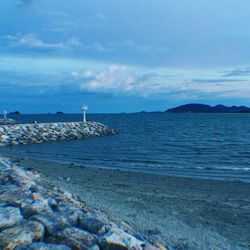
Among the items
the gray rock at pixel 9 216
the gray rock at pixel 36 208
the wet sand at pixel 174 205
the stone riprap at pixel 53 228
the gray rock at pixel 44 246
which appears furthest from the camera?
the wet sand at pixel 174 205

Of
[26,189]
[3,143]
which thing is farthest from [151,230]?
[3,143]

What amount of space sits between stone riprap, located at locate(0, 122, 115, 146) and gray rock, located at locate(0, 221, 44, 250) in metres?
24.7

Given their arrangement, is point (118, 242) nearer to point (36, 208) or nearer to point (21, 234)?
point (21, 234)

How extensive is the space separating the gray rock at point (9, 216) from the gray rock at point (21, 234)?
0.20 metres

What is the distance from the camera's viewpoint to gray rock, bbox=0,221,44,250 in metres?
4.19

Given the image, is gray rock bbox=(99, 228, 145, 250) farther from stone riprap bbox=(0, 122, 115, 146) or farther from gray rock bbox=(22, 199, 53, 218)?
stone riprap bbox=(0, 122, 115, 146)

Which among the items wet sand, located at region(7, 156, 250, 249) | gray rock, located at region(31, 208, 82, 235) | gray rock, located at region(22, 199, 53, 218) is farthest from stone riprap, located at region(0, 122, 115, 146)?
gray rock, located at region(31, 208, 82, 235)

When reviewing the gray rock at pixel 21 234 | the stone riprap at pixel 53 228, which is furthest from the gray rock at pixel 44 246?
the gray rock at pixel 21 234

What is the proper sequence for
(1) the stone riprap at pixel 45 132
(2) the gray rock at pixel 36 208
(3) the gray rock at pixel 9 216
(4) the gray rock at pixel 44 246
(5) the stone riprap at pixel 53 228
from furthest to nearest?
(1) the stone riprap at pixel 45 132, (2) the gray rock at pixel 36 208, (3) the gray rock at pixel 9 216, (5) the stone riprap at pixel 53 228, (4) the gray rock at pixel 44 246

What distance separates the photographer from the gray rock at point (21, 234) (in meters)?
4.19

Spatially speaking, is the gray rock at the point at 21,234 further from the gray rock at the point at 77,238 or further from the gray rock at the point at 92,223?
the gray rock at the point at 92,223

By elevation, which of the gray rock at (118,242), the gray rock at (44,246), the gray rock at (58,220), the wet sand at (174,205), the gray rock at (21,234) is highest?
the gray rock at (21,234)

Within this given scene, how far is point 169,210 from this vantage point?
733cm

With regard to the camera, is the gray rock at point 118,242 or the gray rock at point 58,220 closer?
the gray rock at point 118,242
